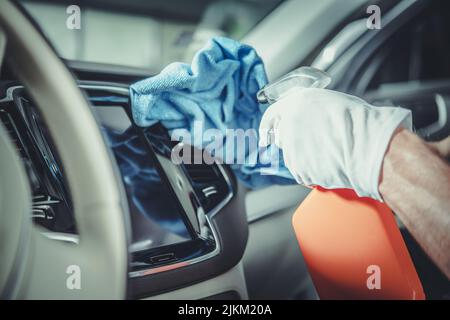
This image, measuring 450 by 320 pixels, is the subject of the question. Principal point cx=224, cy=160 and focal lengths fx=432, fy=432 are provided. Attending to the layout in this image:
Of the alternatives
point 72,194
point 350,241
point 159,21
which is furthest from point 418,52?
point 72,194

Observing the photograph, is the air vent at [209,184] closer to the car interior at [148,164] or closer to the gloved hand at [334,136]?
the car interior at [148,164]

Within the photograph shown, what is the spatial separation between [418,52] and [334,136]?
3.34 ft

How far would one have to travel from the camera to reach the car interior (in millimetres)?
401

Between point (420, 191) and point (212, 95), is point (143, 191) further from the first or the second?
point (420, 191)

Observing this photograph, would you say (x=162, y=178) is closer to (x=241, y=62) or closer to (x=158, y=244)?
(x=158, y=244)

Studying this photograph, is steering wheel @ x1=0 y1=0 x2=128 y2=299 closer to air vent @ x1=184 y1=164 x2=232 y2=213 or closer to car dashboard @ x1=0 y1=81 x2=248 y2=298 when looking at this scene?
car dashboard @ x1=0 y1=81 x2=248 y2=298

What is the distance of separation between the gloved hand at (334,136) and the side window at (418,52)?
50 cm

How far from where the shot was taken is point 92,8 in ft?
3.14

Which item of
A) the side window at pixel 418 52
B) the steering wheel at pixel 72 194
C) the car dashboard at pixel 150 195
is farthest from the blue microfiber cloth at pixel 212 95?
the side window at pixel 418 52

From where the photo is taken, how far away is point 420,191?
0.49m

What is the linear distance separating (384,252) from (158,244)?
333mm

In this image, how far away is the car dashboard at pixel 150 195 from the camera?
515mm

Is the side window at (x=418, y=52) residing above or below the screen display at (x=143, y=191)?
above

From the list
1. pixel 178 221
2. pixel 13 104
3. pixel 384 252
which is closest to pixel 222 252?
pixel 178 221
